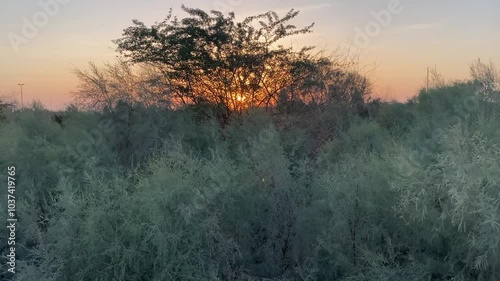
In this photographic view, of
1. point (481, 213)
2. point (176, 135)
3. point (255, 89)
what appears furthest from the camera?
point (255, 89)

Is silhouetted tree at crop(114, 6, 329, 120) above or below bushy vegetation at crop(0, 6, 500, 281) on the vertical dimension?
above

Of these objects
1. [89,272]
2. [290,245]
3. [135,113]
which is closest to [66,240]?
[89,272]

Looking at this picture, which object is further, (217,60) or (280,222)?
(217,60)

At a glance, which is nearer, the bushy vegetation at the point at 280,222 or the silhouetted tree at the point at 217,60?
the bushy vegetation at the point at 280,222

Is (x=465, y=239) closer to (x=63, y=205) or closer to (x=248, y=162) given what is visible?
(x=248, y=162)

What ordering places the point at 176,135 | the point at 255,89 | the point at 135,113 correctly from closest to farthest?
the point at 176,135 → the point at 135,113 → the point at 255,89

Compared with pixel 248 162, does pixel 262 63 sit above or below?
above

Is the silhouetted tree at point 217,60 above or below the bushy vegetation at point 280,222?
above

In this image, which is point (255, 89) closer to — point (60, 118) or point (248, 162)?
point (60, 118)

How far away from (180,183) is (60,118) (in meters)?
15.1

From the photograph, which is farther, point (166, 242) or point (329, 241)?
point (329, 241)

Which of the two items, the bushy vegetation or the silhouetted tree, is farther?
the silhouetted tree

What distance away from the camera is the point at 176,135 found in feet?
52.3

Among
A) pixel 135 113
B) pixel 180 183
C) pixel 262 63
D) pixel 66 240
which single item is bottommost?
pixel 66 240
